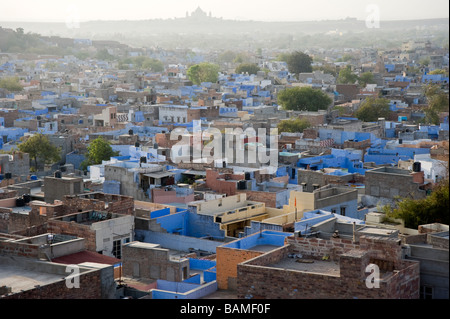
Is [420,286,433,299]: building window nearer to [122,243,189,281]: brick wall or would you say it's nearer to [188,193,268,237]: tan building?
[122,243,189,281]: brick wall

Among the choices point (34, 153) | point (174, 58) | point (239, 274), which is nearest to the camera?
point (239, 274)

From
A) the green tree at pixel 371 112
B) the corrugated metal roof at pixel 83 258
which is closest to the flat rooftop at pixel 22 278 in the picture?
the corrugated metal roof at pixel 83 258

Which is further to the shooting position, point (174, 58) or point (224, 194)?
point (174, 58)

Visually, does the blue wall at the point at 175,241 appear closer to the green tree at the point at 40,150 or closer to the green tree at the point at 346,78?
the green tree at the point at 40,150

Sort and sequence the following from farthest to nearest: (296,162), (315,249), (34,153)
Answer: (34,153) → (296,162) → (315,249)

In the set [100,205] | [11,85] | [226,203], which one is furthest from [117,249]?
[11,85]
